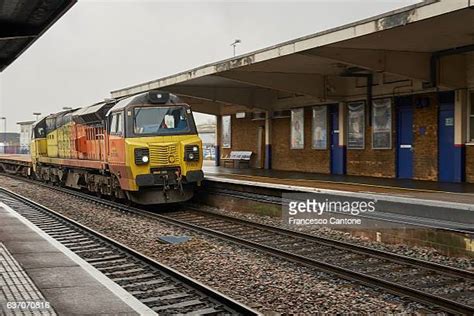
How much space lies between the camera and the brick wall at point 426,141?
662 inches

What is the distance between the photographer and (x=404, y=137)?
18.0m

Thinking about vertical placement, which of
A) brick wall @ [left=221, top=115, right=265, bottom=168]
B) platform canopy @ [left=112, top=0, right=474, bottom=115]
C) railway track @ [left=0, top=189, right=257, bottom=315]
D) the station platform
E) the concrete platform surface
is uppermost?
platform canopy @ [left=112, top=0, right=474, bottom=115]

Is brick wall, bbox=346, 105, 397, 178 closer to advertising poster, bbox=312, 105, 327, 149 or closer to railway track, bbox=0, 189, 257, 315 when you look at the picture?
advertising poster, bbox=312, 105, 327, 149

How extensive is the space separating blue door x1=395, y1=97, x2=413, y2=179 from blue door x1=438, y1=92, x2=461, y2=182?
116 centimetres

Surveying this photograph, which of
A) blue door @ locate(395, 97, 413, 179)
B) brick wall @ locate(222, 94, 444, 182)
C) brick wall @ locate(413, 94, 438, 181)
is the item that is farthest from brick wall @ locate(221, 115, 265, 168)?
brick wall @ locate(413, 94, 438, 181)

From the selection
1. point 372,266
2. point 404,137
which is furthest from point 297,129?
point 372,266

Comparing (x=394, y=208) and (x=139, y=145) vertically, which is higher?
(x=139, y=145)

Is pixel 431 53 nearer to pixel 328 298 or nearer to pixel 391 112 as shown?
pixel 391 112

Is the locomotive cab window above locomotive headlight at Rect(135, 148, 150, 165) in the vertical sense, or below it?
above

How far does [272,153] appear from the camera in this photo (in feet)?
83.0

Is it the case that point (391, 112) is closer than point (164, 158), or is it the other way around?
point (164, 158)

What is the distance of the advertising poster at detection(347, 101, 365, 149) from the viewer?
64.7ft

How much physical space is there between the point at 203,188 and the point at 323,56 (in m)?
5.68

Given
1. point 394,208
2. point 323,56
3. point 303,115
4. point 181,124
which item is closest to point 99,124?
point 181,124
